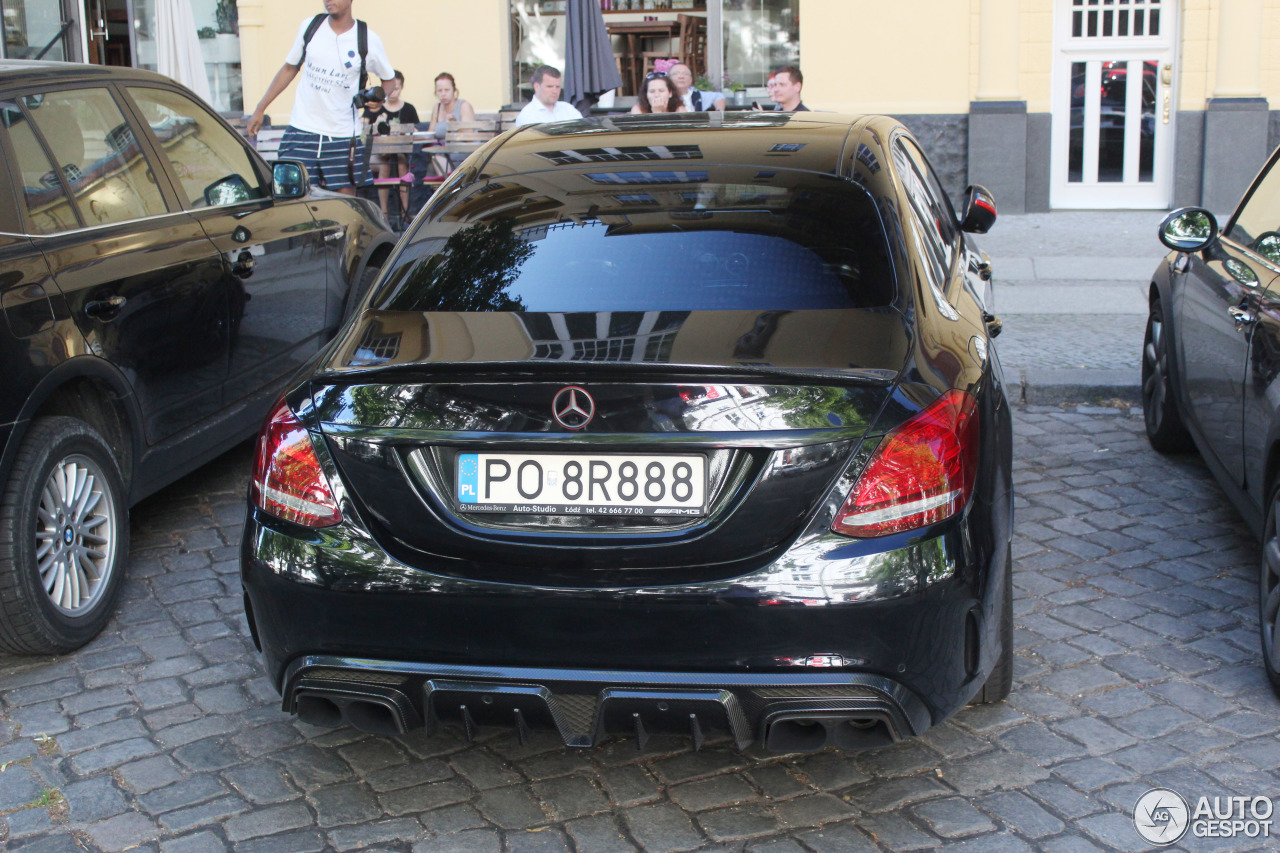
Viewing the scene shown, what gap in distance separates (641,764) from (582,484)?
37.5 inches

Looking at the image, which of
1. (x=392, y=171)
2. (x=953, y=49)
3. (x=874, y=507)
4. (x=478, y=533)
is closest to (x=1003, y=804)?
(x=874, y=507)

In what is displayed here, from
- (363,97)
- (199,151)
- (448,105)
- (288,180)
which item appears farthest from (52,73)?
(448,105)


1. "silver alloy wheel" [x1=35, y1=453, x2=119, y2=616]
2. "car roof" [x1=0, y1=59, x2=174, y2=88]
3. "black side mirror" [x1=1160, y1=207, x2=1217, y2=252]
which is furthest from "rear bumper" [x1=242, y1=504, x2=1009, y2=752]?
"black side mirror" [x1=1160, y1=207, x2=1217, y2=252]

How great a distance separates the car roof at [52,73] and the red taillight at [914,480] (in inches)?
126

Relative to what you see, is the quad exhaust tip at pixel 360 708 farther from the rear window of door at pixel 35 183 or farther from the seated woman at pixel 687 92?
the seated woman at pixel 687 92

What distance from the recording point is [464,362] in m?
2.87

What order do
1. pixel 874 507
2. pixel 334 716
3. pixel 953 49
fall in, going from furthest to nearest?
pixel 953 49, pixel 334 716, pixel 874 507

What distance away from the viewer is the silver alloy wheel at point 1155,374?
5715 millimetres

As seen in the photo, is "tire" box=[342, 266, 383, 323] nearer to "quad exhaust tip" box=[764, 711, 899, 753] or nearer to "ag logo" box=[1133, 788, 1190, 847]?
"quad exhaust tip" box=[764, 711, 899, 753]

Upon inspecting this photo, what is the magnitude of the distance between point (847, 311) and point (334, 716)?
1471mm

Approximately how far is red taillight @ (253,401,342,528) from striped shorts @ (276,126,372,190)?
698 cm

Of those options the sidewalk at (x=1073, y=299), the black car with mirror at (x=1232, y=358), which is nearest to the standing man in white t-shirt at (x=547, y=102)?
the sidewalk at (x=1073, y=299)

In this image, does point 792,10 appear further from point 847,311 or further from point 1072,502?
point 847,311

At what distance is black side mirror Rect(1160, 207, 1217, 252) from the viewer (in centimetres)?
501
